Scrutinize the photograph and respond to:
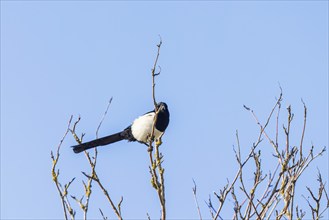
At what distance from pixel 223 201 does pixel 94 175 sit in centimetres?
90

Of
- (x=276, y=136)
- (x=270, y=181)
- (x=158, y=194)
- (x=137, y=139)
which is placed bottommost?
(x=158, y=194)

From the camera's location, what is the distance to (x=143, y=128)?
7.58m

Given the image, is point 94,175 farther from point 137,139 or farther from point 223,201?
point 137,139

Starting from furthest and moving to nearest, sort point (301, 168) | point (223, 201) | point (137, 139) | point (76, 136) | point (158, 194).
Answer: point (137, 139) → point (76, 136) → point (301, 168) → point (223, 201) → point (158, 194)

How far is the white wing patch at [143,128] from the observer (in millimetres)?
7521

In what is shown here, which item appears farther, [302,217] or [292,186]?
[302,217]

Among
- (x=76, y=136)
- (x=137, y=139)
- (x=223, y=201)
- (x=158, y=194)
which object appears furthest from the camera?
(x=137, y=139)

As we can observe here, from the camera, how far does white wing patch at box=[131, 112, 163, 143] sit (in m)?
7.52

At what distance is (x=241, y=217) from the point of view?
4203 millimetres

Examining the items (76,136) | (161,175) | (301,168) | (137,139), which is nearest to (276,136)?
(301,168)

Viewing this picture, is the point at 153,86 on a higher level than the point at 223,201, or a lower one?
higher

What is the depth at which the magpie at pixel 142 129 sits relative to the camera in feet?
24.7

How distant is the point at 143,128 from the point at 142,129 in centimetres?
3

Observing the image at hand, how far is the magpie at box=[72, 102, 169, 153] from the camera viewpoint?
7.52 meters
